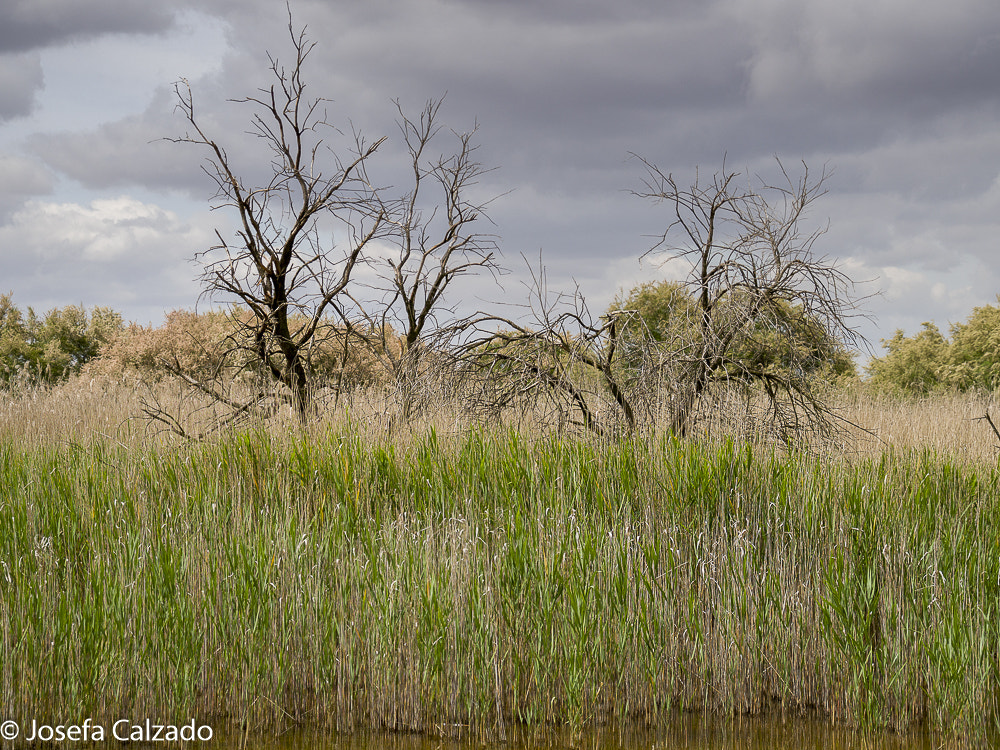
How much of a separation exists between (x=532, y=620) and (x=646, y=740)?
0.90m

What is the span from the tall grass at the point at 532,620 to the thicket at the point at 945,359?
1700 cm

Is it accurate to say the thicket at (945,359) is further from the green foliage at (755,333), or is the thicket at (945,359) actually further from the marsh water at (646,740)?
the marsh water at (646,740)

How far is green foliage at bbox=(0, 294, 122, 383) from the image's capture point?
2719 cm

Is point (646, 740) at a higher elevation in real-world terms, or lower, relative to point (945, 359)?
lower

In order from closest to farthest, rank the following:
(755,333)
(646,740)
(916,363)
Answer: (646,740)
(755,333)
(916,363)

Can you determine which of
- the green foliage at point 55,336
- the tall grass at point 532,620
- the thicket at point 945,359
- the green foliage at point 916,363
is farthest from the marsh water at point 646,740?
the green foliage at point 55,336

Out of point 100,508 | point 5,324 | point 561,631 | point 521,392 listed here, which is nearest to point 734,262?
point 521,392

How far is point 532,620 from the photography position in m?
4.29

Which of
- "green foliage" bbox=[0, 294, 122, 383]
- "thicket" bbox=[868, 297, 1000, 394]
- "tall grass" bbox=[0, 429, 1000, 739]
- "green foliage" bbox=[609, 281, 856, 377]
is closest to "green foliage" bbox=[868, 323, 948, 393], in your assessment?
"thicket" bbox=[868, 297, 1000, 394]

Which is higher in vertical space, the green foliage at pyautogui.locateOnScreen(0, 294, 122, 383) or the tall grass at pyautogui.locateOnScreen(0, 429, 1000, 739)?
the green foliage at pyautogui.locateOnScreen(0, 294, 122, 383)

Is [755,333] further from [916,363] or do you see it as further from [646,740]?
[916,363]

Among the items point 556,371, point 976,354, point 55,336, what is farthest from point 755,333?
point 55,336

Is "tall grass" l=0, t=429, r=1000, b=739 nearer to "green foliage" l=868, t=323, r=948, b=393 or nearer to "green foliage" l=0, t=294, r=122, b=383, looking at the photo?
"green foliage" l=868, t=323, r=948, b=393

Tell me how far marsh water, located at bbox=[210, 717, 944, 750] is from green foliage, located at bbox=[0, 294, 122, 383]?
26856 millimetres
